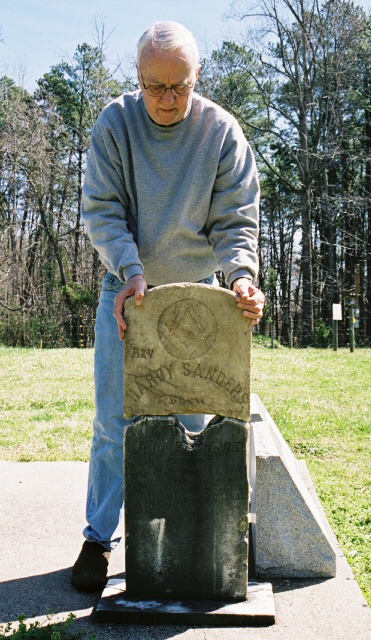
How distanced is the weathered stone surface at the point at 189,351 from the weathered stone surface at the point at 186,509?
0.09 meters

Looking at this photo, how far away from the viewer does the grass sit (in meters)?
3.91

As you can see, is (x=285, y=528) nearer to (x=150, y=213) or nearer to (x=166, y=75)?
(x=150, y=213)

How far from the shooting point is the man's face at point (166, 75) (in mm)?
2434

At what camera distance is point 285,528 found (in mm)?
2865

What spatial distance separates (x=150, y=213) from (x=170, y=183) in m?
0.14

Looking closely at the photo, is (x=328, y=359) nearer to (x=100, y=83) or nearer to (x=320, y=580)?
(x=320, y=580)

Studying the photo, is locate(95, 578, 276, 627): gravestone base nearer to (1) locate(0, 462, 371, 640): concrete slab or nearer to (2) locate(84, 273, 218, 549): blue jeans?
(1) locate(0, 462, 371, 640): concrete slab

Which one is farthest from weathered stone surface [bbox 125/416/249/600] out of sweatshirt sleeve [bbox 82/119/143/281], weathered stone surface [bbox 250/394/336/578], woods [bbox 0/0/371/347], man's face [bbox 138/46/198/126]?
woods [bbox 0/0/371/347]

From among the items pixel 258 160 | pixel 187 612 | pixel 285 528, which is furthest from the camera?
pixel 258 160

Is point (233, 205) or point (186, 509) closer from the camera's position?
point (186, 509)

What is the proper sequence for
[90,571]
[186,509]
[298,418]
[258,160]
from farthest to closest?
[258,160] → [298,418] → [90,571] → [186,509]

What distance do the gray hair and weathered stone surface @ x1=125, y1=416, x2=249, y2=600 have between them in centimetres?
130

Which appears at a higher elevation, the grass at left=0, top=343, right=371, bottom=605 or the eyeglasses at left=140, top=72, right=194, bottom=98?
the eyeglasses at left=140, top=72, right=194, bottom=98

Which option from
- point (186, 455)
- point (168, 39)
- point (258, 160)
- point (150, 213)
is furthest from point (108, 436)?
point (258, 160)
